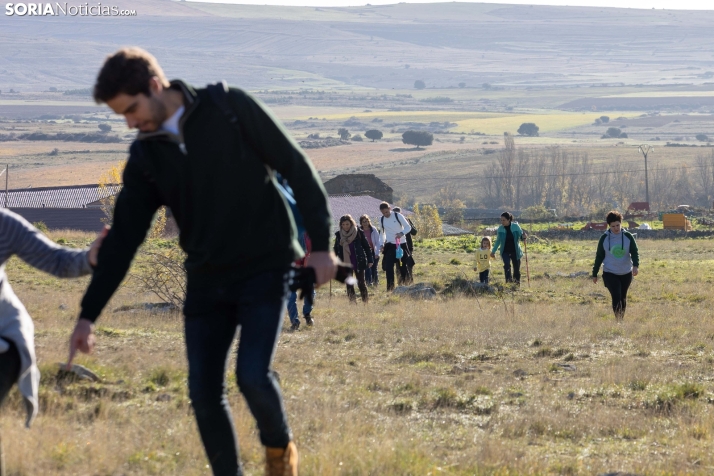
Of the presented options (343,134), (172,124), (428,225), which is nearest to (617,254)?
(172,124)

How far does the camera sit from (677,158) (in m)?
137

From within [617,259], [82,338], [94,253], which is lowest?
[617,259]

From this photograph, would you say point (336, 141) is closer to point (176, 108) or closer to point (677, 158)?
point (677, 158)

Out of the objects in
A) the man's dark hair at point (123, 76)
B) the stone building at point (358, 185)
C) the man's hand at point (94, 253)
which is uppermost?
the man's dark hair at point (123, 76)

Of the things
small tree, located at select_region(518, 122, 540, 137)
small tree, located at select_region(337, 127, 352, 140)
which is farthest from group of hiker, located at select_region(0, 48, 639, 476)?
small tree, located at select_region(518, 122, 540, 137)

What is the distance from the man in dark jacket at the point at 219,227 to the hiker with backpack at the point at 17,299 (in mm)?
126

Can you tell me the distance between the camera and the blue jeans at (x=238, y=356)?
385 centimetres

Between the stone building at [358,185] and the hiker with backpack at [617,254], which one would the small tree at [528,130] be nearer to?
the stone building at [358,185]

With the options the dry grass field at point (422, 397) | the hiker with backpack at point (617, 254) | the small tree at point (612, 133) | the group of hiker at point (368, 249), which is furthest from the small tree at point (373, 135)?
the hiker with backpack at point (617, 254)

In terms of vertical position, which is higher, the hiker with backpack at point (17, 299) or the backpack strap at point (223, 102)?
the backpack strap at point (223, 102)

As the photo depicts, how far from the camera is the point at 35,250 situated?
3867mm

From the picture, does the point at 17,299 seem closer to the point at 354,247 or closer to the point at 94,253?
the point at 94,253

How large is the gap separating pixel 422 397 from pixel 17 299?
422cm

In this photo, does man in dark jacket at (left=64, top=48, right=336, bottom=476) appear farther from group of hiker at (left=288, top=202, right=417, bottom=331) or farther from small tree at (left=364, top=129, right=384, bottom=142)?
small tree at (left=364, top=129, right=384, bottom=142)
